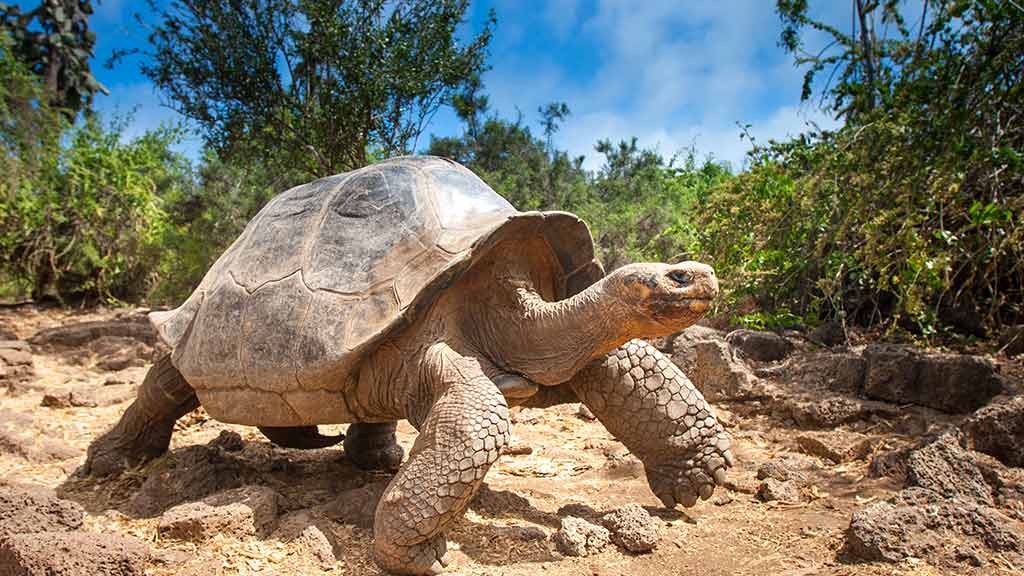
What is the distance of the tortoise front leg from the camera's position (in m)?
2.44

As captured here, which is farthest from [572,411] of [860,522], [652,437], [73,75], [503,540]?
[73,75]

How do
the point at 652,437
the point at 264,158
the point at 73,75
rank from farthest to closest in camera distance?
the point at 73,75, the point at 264,158, the point at 652,437

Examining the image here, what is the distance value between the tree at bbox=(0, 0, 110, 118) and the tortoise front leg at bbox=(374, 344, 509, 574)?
21.6 m

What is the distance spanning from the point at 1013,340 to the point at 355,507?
4.73 metres

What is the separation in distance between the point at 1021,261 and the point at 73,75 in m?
26.6

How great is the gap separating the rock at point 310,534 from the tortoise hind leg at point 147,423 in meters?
1.16

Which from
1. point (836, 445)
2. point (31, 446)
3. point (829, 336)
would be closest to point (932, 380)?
point (836, 445)

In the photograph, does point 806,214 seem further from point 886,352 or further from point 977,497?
point 977,497

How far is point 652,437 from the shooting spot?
3168mm

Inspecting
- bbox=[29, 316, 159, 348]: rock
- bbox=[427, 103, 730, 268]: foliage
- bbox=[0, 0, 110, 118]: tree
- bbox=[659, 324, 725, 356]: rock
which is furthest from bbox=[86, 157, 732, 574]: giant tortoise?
bbox=[0, 0, 110, 118]: tree

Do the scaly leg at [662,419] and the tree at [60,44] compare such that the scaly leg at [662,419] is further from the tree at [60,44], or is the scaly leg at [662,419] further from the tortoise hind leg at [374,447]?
the tree at [60,44]

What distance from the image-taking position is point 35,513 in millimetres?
2604

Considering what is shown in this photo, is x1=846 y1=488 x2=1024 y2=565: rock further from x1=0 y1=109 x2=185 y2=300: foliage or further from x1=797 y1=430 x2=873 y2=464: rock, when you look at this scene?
x1=0 y1=109 x2=185 y2=300: foliage

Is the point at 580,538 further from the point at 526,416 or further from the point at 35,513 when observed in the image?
→ the point at 526,416
